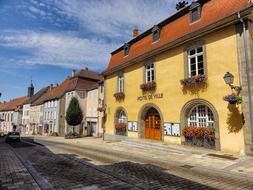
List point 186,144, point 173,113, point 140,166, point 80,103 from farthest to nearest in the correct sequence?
1. point 80,103
2. point 173,113
3. point 186,144
4. point 140,166

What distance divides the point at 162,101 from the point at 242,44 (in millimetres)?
6482

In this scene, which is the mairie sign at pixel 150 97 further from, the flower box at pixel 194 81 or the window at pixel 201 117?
the window at pixel 201 117

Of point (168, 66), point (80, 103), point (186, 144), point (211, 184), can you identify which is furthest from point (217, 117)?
point (80, 103)

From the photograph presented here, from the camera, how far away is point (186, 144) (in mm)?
13352

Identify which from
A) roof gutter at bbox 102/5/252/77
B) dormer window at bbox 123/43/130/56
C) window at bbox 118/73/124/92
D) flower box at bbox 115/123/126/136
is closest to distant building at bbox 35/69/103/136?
flower box at bbox 115/123/126/136

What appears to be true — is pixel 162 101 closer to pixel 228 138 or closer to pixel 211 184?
pixel 228 138

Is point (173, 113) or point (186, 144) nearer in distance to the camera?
point (186, 144)

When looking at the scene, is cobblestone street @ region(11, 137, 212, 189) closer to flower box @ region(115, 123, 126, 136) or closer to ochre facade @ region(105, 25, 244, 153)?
ochre facade @ region(105, 25, 244, 153)

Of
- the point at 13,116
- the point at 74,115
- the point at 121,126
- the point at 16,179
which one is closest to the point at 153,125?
the point at 121,126

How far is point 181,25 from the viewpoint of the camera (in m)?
14.6

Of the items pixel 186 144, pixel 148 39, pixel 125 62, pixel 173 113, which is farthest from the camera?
pixel 125 62

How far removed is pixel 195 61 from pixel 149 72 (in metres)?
4.69

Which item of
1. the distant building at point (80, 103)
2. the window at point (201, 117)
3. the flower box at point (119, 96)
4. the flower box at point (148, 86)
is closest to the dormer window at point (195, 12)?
the flower box at point (148, 86)

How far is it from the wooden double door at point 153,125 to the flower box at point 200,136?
3.30 m
